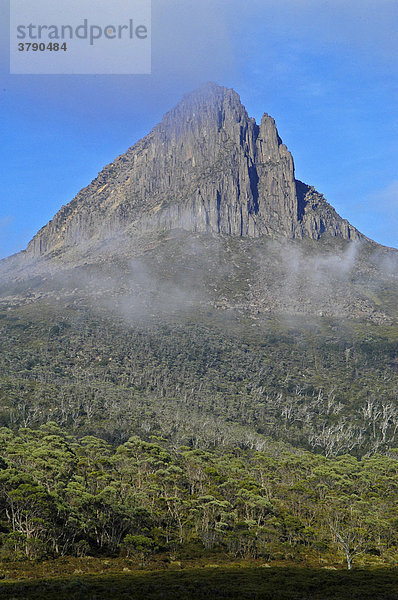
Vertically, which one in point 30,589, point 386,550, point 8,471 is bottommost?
point 386,550

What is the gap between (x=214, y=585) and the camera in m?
44.7

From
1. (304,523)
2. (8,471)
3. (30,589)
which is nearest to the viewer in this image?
(30,589)

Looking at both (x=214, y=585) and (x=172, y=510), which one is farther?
(x=172, y=510)

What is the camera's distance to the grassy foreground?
40438 mm

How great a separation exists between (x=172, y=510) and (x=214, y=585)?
83.1ft

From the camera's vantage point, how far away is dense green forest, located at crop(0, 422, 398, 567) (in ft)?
186

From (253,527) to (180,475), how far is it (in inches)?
571

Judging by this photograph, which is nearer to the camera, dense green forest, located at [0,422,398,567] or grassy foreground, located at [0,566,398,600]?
grassy foreground, located at [0,566,398,600]

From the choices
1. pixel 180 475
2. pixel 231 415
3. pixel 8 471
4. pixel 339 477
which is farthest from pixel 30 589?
pixel 231 415

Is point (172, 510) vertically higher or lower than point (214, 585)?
lower

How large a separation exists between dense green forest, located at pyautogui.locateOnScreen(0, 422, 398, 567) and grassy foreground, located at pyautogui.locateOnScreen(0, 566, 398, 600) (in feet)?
27.4

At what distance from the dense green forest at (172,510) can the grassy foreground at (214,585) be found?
8.36 m

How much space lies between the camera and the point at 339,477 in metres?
86.6

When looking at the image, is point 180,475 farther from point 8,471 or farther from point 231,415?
point 231,415
